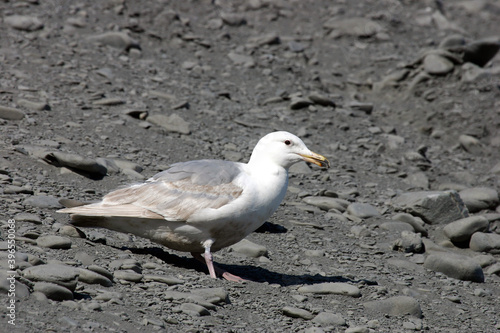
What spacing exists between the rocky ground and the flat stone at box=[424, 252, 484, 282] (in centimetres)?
2

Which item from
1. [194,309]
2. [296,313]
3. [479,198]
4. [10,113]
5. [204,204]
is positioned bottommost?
[479,198]

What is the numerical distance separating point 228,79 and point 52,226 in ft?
22.5

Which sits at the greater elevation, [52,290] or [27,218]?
[52,290]

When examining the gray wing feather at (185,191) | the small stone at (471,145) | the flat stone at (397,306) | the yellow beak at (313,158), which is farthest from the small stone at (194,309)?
the small stone at (471,145)

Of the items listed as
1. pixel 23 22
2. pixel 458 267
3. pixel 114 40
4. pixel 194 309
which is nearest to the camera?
pixel 194 309

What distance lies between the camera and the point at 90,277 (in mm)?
5312

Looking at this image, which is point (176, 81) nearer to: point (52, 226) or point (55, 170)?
point (55, 170)

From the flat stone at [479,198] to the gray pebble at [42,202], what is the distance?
5901mm

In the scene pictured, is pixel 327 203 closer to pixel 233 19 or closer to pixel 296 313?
pixel 296 313

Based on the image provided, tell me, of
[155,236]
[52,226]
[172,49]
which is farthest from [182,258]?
[172,49]

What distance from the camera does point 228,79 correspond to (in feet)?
41.5

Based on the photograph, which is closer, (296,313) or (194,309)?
(194,309)

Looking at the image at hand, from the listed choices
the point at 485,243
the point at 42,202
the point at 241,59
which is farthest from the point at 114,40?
the point at 485,243

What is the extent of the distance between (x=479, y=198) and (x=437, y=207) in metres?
1.26
